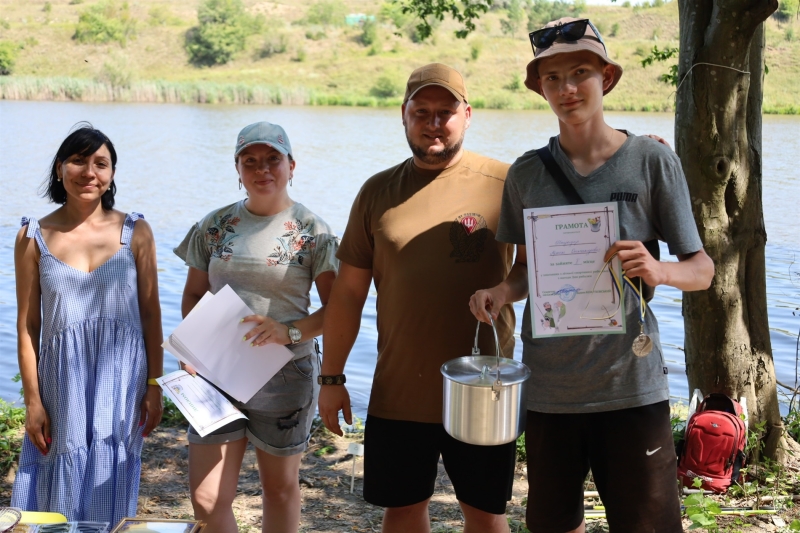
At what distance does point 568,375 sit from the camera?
8.04 ft

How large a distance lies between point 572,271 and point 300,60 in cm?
5408

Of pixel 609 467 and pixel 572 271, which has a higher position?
pixel 572 271

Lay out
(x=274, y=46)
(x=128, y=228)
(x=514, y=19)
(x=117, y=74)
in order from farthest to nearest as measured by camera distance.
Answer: (x=514, y=19)
(x=274, y=46)
(x=117, y=74)
(x=128, y=228)

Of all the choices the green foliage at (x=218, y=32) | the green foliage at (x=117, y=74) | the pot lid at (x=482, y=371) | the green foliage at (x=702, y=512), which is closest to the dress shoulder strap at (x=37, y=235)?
the pot lid at (x=482, y=371)

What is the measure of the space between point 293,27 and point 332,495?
205 ft

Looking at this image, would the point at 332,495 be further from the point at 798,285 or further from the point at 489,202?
the point at 798,285

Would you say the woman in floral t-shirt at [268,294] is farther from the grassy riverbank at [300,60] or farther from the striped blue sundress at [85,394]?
the grassy riverbank at [300,60]

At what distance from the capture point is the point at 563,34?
95.2 inches

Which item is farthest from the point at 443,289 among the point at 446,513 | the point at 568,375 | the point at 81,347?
the point at 446,513

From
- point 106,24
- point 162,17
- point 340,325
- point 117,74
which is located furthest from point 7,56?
point 340,325

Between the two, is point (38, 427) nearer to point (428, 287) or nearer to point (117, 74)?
point (428, 287)

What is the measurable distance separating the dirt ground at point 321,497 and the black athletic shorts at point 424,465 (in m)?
1.25

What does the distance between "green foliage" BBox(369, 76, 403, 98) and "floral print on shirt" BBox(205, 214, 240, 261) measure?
44022 millimetres

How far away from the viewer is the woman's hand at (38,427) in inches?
120
